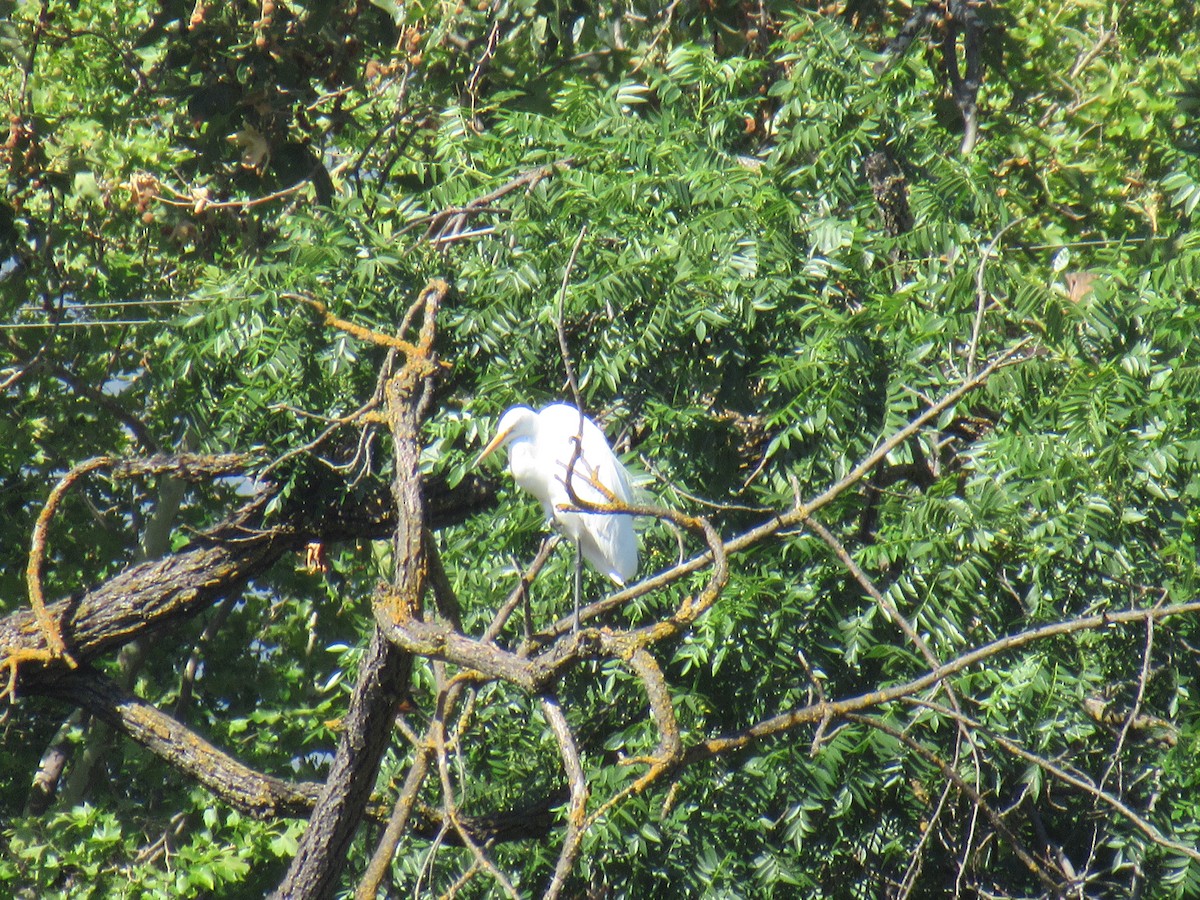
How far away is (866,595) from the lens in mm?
3549

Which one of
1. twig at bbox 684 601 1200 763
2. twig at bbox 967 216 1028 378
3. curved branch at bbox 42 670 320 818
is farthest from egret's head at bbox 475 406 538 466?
twig at bbox 684 601 1200 763

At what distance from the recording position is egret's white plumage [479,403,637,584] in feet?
11.9

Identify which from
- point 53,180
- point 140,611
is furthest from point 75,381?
point 140,611

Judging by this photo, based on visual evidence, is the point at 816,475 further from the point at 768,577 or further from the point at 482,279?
the point at 482,279

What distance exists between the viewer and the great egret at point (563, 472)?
11.9ft

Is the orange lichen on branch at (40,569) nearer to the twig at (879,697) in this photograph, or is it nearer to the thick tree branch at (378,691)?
the thick tree branch at (378,691)

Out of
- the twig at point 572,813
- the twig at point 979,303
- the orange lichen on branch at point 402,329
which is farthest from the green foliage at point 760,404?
the twig at point 572,813

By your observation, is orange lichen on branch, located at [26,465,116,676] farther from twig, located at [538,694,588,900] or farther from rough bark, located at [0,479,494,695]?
twig, located at [538,694,588,900]

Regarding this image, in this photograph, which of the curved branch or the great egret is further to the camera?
the great egret

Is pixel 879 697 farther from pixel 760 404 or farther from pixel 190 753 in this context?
pixel 190 753

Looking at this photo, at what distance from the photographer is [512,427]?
3.70 metres

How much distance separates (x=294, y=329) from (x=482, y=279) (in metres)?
0.57

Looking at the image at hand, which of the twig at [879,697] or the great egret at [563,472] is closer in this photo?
the twig at [879,697]

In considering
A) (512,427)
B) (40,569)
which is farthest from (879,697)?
(40,569)
